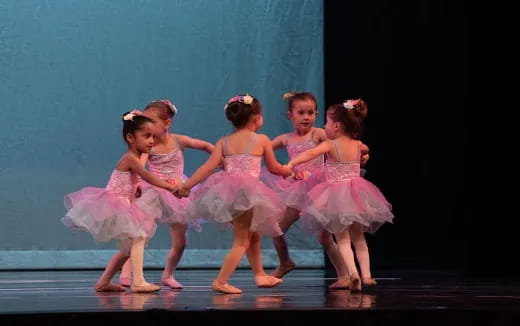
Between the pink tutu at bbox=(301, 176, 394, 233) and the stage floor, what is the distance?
0.35 metres

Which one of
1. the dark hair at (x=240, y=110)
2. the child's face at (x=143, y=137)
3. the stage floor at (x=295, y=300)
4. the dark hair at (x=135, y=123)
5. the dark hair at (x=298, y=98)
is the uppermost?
the dark hair at (x=298, y=98)

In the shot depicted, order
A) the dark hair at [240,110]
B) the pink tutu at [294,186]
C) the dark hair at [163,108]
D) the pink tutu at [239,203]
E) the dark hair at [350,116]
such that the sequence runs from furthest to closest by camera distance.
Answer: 1. the dark hair at [163,108]
2. the pink tutu at [294,186]
3. the dark hair at [350,116]
4. the dark hair at [240,110]
5. the pink tutu at [239,203]

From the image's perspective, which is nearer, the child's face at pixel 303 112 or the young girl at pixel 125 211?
the young girl at pixel 125 211

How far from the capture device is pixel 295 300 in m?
4.46

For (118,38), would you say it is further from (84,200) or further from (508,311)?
(508,311)

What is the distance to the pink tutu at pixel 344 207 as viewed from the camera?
5.28 meters

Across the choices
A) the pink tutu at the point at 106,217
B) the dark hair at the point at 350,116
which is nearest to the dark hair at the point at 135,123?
the pink tutu at the point at 106,217

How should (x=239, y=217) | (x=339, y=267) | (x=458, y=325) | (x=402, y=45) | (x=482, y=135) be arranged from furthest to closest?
(x=402, y=45), (x=482, y=135), (x=339, y=267), (x=239, y=217), (x=458, y=325)

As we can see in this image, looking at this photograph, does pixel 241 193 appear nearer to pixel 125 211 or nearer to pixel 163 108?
pixel 125 211

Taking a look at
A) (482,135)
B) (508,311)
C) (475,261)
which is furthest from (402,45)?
(508,311)

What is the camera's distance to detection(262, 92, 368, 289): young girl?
5.73m

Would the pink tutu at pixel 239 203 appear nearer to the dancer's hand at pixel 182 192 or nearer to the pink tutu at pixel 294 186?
the dancer's hand at pixel 182 192

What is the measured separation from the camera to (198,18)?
837 cm

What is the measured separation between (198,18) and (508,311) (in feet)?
16.4
